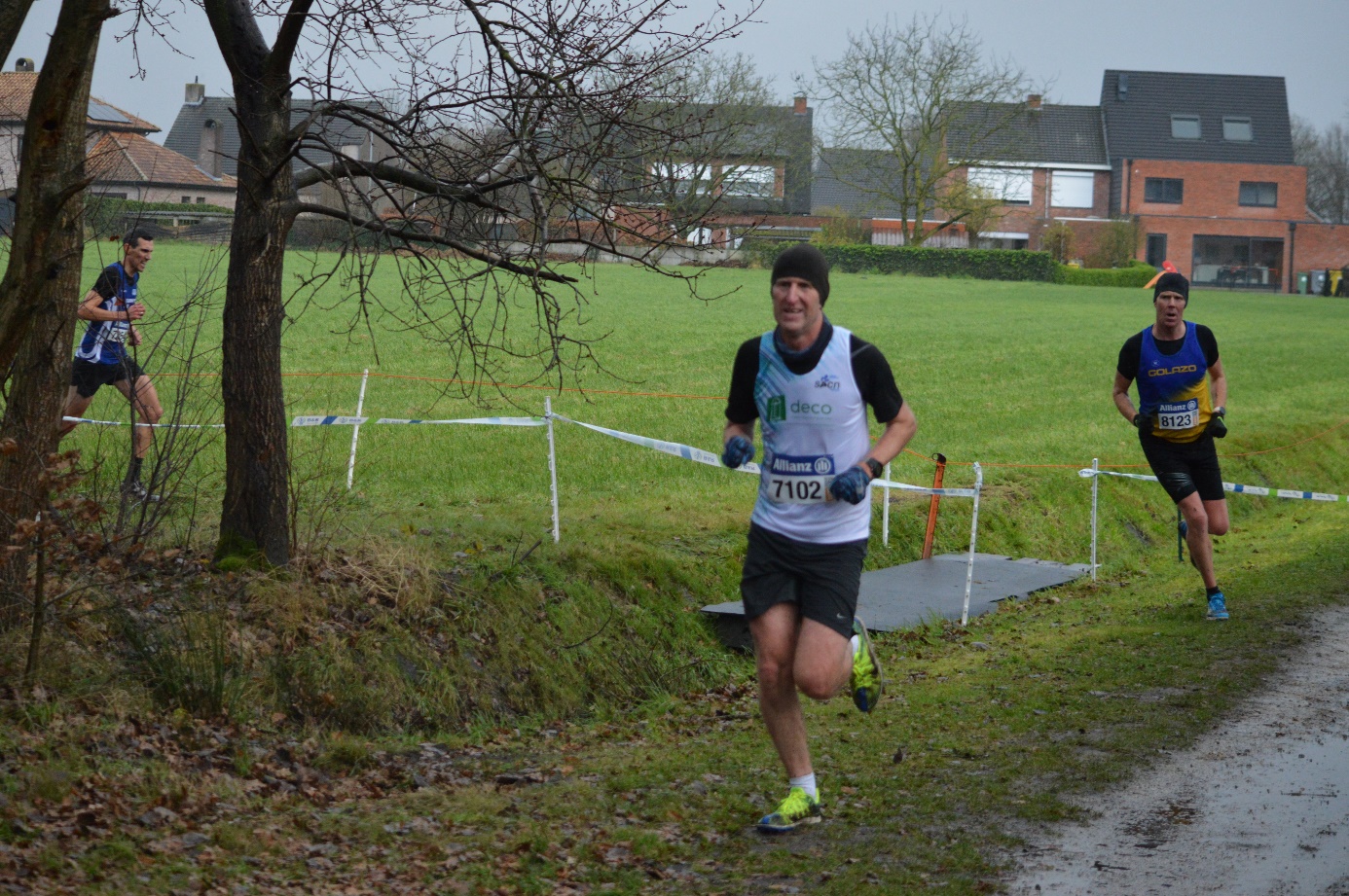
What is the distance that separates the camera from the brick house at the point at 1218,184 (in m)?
74.7

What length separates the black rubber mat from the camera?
31.9ft

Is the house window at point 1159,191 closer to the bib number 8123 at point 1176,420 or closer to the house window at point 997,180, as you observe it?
the house window at point 997,180

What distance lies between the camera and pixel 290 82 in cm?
768

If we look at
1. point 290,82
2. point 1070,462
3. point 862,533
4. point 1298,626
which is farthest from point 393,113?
point 1070,462

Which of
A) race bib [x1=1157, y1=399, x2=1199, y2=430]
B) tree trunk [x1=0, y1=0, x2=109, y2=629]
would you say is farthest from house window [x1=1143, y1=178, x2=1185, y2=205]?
tree trunk [x1=0, y1=0, x2=109, y2=629]

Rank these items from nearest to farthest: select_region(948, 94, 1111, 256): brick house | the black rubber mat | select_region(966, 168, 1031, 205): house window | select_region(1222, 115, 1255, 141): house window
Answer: the black rubber mat → select_region(966, 168, 1031, 205): house window → select_region(948, 94, 1111, 256): brick house → select_region(1222, 115, 1255, 141): house window

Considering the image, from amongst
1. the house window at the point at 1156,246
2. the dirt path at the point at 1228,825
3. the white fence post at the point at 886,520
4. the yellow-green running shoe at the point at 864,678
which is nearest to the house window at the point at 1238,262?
the house window at the point at 1156,246

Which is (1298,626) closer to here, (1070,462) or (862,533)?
(862,533)

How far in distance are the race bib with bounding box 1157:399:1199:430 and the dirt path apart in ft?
10.0

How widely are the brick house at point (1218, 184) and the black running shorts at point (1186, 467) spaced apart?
67.3m

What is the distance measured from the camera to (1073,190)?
78.9 meters

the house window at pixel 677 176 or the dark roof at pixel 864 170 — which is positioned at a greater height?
the dark roof at pixel 864 170

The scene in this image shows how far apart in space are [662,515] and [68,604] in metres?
5.69

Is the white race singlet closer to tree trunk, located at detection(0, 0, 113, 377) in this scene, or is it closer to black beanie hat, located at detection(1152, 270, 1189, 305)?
tree trunk, located at detection(0, 0, 113, 377)
